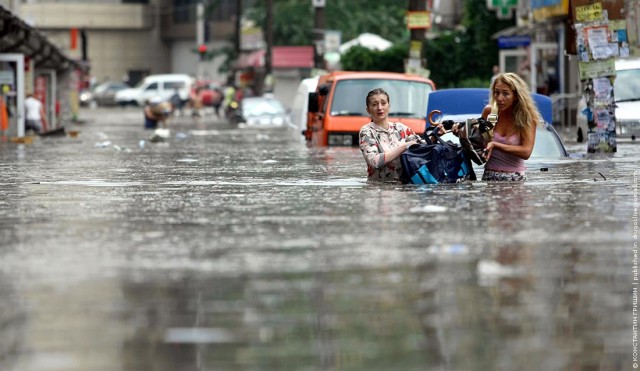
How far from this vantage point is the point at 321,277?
9.07 m

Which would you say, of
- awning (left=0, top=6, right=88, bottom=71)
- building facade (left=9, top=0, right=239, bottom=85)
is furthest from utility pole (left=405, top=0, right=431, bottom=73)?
building facade (left=9, top=0, right=239, bottom=85)

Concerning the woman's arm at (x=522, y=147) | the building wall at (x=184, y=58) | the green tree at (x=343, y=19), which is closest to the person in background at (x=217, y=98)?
the green tree at (x=343, y=19)

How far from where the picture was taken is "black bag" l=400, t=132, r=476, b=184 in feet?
53.8

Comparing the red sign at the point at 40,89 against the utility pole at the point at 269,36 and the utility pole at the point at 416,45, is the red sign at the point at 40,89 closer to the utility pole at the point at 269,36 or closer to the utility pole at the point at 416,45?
the utility pole at the point at 416,45

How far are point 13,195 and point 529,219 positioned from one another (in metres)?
5.79

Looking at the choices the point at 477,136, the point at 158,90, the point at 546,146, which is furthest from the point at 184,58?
the point at 477,136

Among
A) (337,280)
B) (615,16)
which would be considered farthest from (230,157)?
(337,280)

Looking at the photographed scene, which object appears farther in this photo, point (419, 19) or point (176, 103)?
point (176, 103)

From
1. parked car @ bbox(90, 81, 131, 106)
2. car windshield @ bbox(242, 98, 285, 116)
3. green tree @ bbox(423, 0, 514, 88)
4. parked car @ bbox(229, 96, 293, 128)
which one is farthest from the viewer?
parked car @ bbox(90, 81, 131, 106)

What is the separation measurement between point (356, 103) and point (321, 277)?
20.2 m

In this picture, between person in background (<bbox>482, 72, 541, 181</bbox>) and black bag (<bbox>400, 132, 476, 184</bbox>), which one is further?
black bag (<bbox>400, 132, 476, 184</bbox>)

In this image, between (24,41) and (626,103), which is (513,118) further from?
(24,41)

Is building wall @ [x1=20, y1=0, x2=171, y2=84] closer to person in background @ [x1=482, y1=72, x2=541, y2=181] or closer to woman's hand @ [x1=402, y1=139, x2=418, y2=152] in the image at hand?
woman's hand @ [x1=402, y1=139, x2=418, y2=152]

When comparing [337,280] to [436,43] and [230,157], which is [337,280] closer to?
[230,157]
